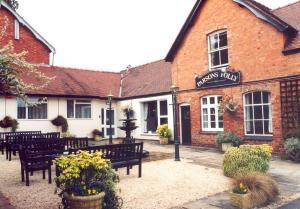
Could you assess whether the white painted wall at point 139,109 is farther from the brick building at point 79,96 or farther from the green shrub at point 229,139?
the green shrub at point 229,139

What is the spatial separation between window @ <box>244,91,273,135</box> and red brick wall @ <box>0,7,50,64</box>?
15.6 meters

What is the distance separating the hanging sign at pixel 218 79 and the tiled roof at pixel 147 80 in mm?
3506

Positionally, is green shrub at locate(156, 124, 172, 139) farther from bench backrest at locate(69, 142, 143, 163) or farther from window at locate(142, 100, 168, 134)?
bench backrest at locate(69, 142, 143, 163)

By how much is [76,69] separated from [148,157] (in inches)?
576

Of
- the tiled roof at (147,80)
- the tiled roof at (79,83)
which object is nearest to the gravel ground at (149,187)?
the tiled roof at (147,80)

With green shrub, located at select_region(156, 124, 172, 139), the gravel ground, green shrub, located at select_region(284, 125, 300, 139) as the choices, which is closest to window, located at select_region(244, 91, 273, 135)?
green shrub, located at select_region(284, 125, 300, 139)

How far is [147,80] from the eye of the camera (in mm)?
23297

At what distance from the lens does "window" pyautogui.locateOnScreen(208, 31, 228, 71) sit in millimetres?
16087

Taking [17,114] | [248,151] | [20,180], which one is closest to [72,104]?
[17,114]

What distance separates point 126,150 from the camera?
910cm

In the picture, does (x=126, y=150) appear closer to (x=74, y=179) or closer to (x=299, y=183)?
(x=74, y=179)

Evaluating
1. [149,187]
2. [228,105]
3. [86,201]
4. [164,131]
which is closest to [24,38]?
[164,131]

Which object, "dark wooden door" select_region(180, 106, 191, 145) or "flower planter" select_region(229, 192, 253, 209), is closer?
"flower planter" select_region(229, 192, 253, 209)

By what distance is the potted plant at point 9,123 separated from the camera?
18719 millimetres
